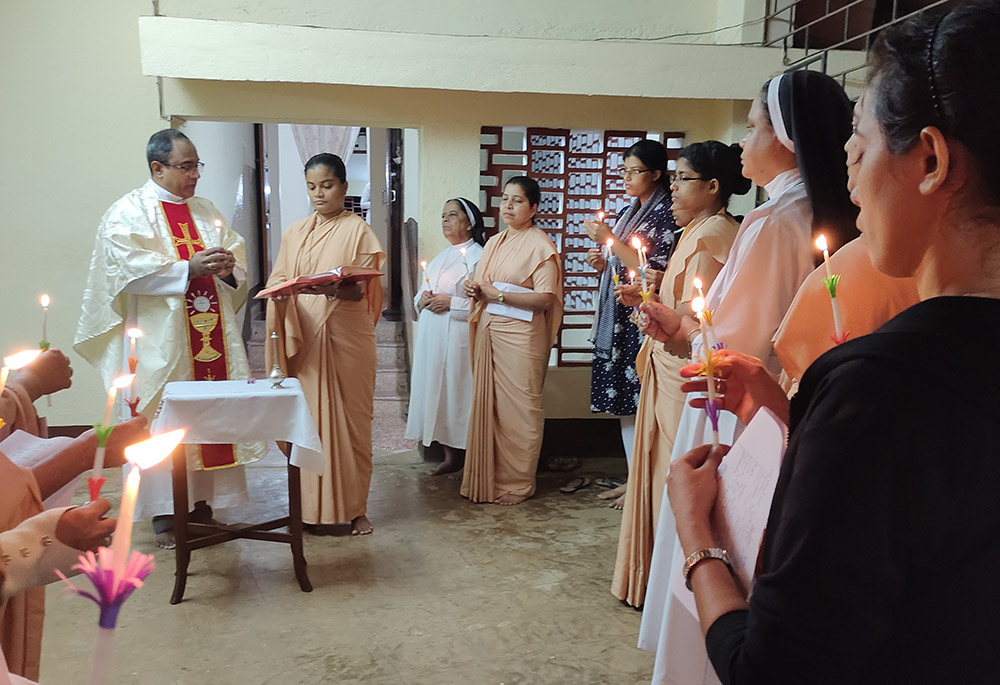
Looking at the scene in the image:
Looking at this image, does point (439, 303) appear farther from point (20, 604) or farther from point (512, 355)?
point (20, 604)

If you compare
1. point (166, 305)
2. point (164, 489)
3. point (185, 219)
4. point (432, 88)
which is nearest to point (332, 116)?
point (432, 88)

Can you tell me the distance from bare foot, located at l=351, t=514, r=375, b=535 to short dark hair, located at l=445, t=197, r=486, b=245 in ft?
6.26

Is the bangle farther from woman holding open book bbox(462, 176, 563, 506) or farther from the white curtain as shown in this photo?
the white curtain

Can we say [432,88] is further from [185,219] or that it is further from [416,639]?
[416,639]

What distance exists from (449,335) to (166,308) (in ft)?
5.56

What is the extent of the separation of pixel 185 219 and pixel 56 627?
1910 mm

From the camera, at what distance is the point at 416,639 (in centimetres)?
283

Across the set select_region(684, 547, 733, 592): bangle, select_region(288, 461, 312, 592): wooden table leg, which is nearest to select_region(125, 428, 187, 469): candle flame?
select_region(684, 547, 733, 592): bangle

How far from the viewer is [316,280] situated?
355 cm

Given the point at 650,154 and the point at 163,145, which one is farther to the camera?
the point at 650,154

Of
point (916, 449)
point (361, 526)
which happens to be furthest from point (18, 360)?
point (361, 526)

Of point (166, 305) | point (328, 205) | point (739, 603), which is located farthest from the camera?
point (328, 205)

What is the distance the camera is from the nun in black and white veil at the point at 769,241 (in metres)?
1.79

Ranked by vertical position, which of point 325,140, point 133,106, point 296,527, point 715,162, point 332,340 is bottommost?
point 296,527
